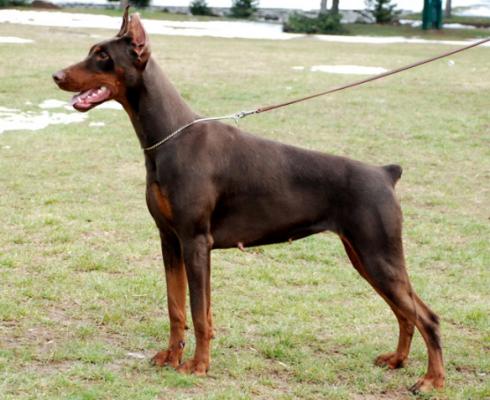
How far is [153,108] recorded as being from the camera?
5.48 m

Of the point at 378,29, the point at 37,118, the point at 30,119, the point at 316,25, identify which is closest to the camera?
the point at 30,119

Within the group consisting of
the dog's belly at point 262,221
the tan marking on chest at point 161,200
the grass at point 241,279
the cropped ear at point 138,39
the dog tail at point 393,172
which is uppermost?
the cropped ear at point 138,39

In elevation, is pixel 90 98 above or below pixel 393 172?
above

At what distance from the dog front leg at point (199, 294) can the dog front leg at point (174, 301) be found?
0.15 metres

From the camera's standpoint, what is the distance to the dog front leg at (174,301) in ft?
18.7

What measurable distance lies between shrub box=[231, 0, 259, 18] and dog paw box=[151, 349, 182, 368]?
41.4 meters

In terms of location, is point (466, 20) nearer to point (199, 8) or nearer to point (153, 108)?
point (199, 8)

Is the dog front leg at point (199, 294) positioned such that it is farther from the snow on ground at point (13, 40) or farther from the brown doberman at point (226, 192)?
the snow on ground at point (13, 40)

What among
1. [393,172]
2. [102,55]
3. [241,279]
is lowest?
[241,279]

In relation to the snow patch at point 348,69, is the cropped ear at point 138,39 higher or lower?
higher

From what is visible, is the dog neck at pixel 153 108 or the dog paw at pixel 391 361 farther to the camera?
the dog paw at pixel 391 361

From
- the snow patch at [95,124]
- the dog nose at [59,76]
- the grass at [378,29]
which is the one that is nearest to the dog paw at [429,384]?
the dog nose at [59,76]

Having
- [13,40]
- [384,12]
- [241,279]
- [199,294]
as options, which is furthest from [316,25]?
[199,294]

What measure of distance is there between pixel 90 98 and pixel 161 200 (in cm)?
74
